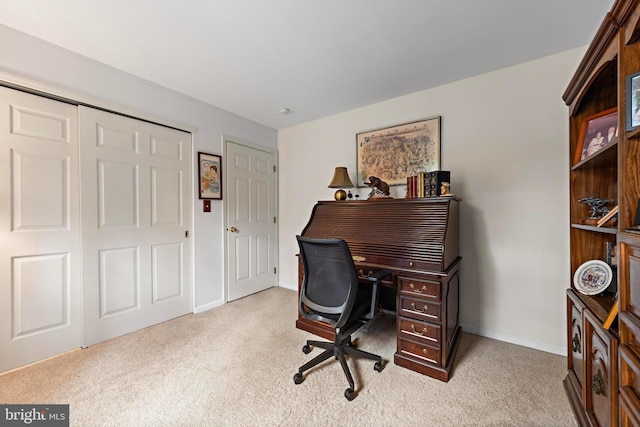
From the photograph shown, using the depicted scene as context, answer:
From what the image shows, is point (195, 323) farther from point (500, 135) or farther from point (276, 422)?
point (500, 135)

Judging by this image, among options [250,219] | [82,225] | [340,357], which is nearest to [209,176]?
[250,219]

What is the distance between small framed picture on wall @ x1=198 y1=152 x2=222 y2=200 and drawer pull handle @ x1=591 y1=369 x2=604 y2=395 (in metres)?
3.25

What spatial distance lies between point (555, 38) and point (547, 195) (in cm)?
114

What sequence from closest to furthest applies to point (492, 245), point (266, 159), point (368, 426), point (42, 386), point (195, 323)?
point (368, 426), point (42, 386), point (492, 245), point (195, 323), point (266, 159)

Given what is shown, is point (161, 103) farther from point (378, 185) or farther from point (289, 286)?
point (289, 286)

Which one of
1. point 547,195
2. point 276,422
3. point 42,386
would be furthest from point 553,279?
point 42,386

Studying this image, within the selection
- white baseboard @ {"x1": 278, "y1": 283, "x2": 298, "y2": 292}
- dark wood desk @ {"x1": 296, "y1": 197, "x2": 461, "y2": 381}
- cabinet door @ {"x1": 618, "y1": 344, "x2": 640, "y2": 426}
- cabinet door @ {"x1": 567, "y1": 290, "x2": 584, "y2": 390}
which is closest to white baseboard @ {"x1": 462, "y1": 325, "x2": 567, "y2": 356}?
dark wood desk @ {"x1": 296, "y1": 197, "x2": 461, "y2": 381}

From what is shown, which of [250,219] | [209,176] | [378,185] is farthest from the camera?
[250,219]

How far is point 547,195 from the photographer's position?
79.0 inches

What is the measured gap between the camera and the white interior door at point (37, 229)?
1.75 metres

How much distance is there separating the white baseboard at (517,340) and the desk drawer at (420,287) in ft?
3.30

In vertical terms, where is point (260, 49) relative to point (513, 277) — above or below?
above

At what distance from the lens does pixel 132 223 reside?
2344 mm

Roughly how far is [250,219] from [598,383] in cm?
324
